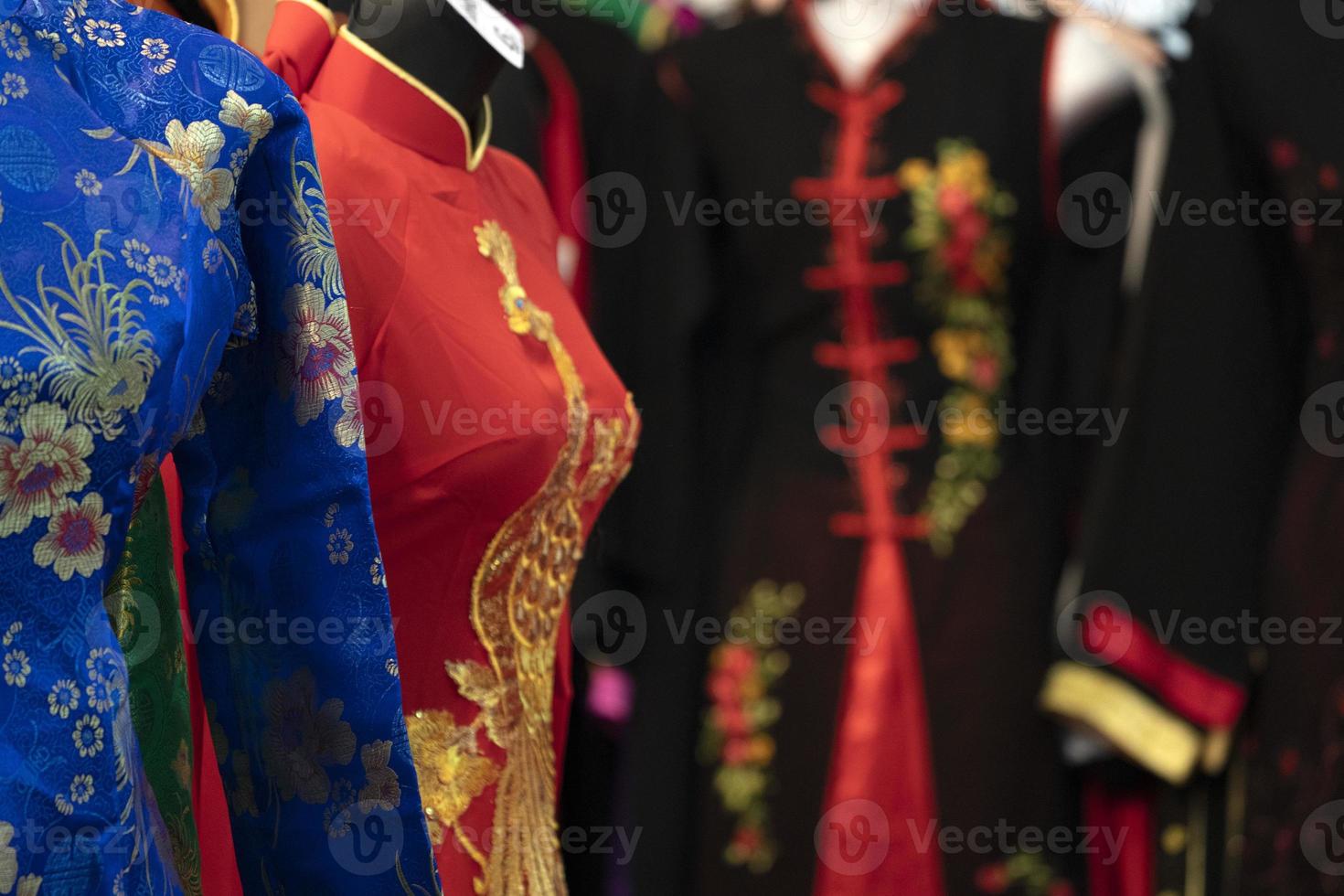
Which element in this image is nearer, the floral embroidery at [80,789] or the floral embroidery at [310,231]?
the floral embroidery at [80,789]

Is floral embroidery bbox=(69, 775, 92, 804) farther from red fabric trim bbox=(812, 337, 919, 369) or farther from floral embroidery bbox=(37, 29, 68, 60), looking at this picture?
red fabric trim bbox=(812, 337, 919, 369)

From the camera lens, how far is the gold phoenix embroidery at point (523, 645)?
1.07 meters

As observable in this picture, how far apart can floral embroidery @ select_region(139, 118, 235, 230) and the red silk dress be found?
0.69ft

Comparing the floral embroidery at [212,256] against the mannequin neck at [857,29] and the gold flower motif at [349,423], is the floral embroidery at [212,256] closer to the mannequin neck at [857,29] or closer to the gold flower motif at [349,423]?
the gold flower motif at [349,423]

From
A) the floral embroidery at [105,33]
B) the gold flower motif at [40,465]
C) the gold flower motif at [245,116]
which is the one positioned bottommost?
the gold flower motif at [40,465]

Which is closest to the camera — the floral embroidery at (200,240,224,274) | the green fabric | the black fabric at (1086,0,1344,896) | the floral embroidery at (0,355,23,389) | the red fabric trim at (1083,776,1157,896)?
the floral embroidery at (0,355,23,389)

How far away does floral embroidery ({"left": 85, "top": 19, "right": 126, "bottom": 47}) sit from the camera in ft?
A: 2.50

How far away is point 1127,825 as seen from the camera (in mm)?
1877

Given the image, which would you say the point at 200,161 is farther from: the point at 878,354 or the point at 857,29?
the point at 857,29

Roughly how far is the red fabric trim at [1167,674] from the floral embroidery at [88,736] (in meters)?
1.34

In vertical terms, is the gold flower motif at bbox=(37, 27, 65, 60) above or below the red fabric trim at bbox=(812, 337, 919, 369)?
above

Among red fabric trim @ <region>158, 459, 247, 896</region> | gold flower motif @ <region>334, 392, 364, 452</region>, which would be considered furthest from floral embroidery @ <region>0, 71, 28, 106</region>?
red fabric trim @ <region>158, 459, 247, 896</region>

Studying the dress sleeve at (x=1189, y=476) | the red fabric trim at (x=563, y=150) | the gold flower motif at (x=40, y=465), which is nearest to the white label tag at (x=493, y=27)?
the gold flower motif at (x=40, y=465)

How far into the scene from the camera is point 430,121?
1.14 meters
